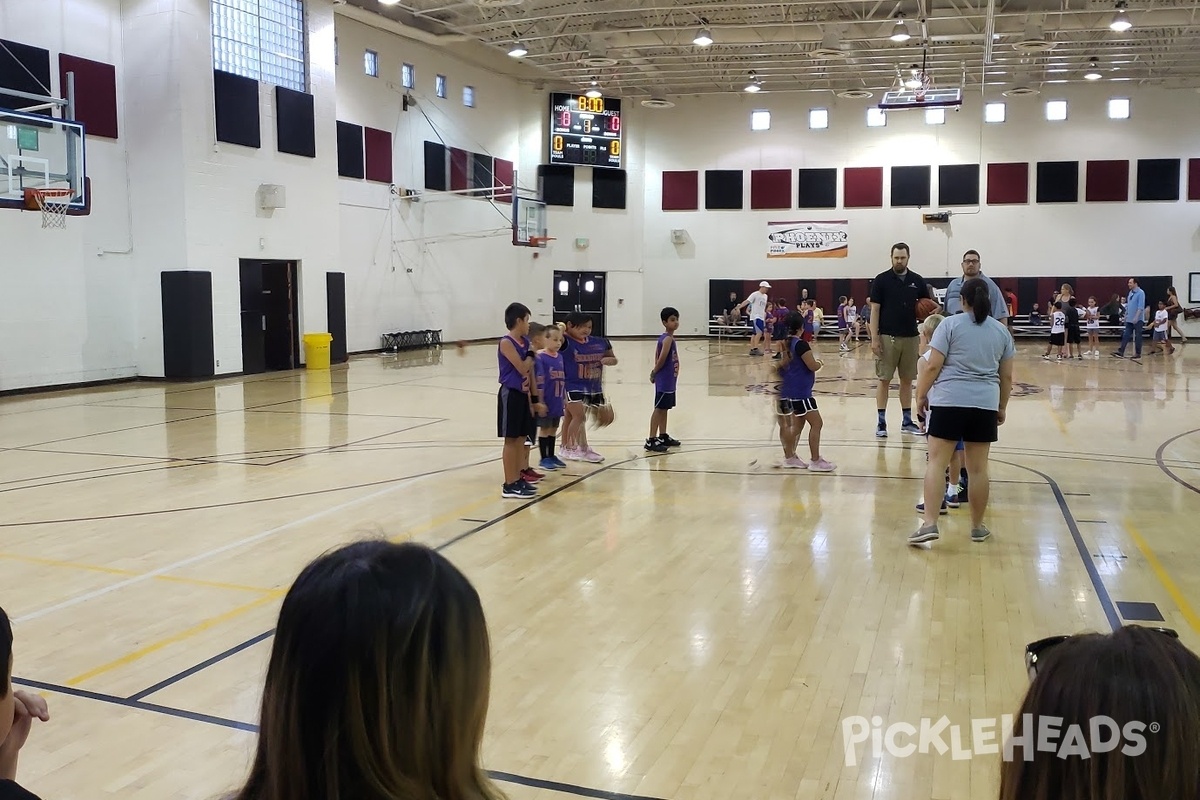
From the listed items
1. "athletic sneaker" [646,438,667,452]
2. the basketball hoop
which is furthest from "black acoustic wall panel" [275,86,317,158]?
"athletic sneaker" [646,438,667,452]

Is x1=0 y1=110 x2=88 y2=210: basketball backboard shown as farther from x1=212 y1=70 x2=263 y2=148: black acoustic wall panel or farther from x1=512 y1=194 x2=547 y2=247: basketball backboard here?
x1=512 y1=194 x2=547 y2=247: basketball backboard

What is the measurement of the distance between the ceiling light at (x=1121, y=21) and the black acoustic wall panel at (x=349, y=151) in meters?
16.3

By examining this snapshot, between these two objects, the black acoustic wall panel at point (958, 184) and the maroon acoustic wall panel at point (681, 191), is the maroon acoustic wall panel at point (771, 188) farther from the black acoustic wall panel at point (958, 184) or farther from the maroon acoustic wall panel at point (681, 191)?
the black acoustic wall panel at point (958, 184)

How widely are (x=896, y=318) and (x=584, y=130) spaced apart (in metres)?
21.7

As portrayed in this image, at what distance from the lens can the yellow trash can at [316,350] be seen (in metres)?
20.6

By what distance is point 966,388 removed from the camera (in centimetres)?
618

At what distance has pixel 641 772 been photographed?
3439 millimetres

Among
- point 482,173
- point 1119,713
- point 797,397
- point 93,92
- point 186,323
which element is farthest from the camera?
point 482,173

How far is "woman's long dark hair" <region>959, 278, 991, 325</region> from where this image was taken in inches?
243

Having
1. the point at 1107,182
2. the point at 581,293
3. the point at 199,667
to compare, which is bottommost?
the point at 199,667

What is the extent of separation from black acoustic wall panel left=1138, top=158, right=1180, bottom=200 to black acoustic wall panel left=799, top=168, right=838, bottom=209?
8.49 metres

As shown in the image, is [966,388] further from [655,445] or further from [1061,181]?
[1061,181]

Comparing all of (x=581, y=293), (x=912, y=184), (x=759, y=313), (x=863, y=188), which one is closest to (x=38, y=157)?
(x=759, y=313)

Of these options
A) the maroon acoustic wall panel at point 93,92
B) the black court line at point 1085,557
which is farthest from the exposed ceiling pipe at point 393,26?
the black court line at point 1085,557
